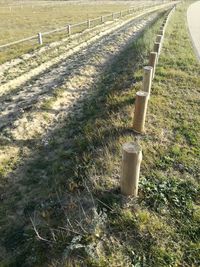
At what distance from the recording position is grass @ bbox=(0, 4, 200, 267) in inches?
147

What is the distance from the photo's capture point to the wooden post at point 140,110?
5.78 meters

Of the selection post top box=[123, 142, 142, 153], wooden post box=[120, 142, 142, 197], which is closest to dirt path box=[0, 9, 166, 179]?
wooden post box=[120, 142, 142, 197]

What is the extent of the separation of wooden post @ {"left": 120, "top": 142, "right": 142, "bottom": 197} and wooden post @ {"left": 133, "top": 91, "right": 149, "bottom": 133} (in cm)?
190

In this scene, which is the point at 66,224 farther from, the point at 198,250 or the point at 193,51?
the point at 193,51

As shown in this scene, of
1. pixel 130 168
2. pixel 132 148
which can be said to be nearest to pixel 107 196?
pixel 130 168

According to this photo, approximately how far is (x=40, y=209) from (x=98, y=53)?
11.5 meters

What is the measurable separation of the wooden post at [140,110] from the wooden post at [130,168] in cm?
190

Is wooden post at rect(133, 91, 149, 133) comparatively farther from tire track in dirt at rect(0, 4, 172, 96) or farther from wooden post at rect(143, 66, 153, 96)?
tire track in dirt at rect(0, 4, 172, 96)

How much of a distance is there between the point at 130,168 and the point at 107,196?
0.72 metres

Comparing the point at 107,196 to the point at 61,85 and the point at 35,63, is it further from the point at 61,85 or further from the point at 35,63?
the point at 35,63

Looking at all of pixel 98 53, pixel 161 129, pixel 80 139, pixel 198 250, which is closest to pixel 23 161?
pixel 80 139

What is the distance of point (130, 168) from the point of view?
409cm

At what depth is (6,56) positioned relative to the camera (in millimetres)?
15188

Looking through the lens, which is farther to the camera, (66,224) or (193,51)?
(193,51)
